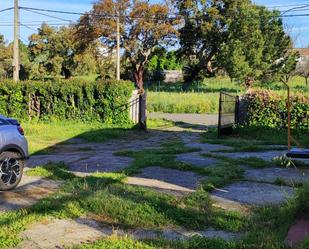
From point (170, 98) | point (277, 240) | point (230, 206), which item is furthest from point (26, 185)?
point (170, 98)

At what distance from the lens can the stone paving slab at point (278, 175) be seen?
28.6ft

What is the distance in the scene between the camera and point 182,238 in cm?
527

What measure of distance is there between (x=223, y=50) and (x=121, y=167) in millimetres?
42336

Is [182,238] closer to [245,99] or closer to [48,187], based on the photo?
[48,187]

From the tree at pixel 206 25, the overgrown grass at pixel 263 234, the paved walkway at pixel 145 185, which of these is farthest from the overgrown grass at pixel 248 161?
the tree at pixel 206 25

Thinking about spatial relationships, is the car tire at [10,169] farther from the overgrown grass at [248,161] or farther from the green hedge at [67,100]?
the green hedge at [67,100]

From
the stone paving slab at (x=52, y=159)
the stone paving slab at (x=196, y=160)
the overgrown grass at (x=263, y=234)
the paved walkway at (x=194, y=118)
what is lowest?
the paved walkway at (x=194, y=118)

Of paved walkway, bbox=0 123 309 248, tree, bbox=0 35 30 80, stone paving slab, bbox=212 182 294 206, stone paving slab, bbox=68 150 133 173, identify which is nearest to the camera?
paved walkway, bbox=0 123 309 248

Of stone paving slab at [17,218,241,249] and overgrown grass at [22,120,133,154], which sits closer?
stone paving slab at [17,218,241,249]

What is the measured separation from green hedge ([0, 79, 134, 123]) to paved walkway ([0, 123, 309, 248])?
5761 millimetres

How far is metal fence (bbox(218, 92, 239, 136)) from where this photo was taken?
17.6 m

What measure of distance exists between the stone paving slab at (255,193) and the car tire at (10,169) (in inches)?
127

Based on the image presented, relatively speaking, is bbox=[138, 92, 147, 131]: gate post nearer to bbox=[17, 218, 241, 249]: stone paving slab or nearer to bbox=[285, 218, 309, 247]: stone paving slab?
bbox=[17, 218, 241, 249]: stone paving slab

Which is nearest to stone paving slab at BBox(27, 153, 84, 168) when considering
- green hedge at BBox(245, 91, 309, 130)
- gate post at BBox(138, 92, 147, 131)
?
gate post at BBox(138, 92, 147, 131)
